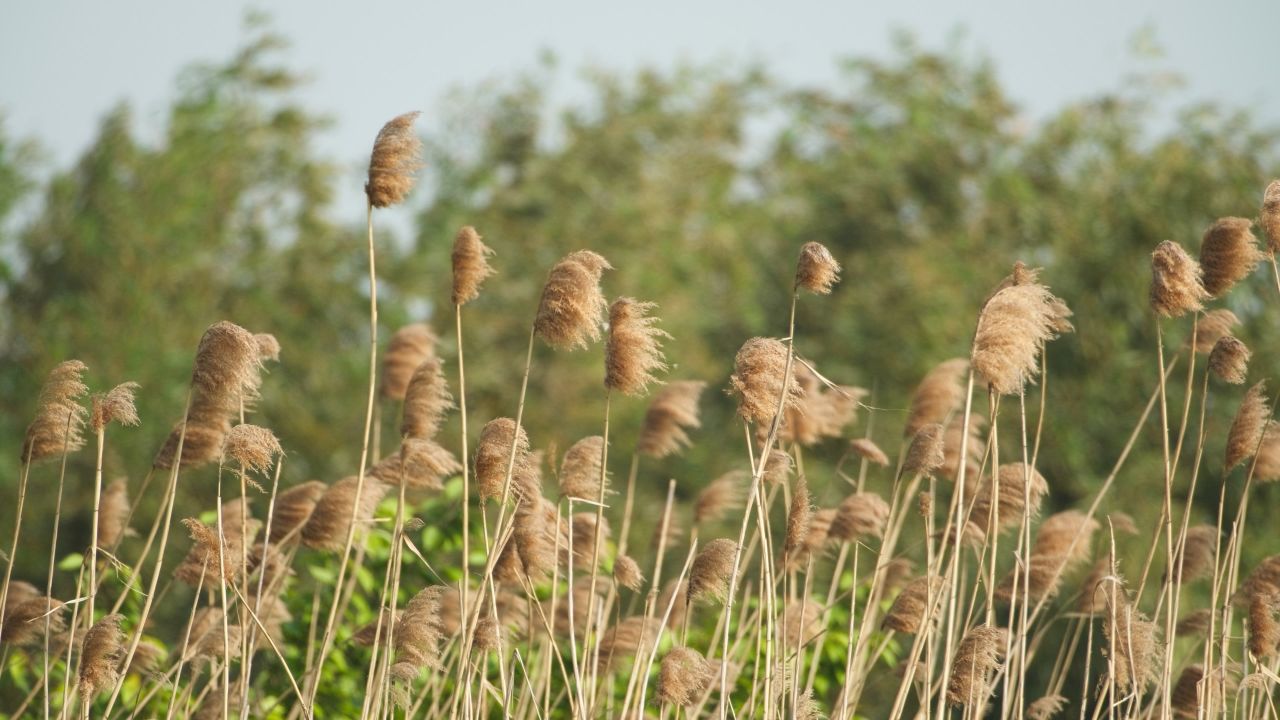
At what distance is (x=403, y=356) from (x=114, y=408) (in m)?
1.57

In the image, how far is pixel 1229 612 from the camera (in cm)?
420

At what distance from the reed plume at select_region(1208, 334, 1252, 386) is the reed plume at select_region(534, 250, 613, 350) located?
1.72 metres

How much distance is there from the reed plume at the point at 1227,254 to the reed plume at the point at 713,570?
1.49 m

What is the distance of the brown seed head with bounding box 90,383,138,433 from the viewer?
3832 millimetres

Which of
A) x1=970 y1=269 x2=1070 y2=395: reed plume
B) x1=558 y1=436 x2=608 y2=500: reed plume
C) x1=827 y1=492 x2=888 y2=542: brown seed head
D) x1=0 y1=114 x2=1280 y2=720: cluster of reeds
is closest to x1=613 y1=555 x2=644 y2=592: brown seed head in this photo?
x1=0 y1=114 x2=1280 y2=720: cluster of reeds

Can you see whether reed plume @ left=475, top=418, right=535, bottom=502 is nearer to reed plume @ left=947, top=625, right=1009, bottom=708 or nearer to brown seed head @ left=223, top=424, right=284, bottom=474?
brown seed head @ left=223, top=424, right=284, bottom=474

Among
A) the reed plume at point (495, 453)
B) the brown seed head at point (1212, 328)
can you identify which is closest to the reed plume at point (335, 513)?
Result: the reed plume at point (495, 453)

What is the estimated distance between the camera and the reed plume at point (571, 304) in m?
3.64

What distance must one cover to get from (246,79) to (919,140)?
33.8 feet

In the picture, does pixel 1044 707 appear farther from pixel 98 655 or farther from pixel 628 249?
pixel 628 249

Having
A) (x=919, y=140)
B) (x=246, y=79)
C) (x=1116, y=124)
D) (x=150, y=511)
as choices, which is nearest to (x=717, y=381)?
(x=919, y=140)

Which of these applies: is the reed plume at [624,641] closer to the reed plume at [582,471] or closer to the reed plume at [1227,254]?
the reed plume at [582,471]

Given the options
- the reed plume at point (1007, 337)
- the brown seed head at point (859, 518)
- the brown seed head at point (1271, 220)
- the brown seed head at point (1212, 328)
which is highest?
the brown seed head at point (1271, 220)

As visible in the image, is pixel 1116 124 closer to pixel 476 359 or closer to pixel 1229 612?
pixel 476 359
